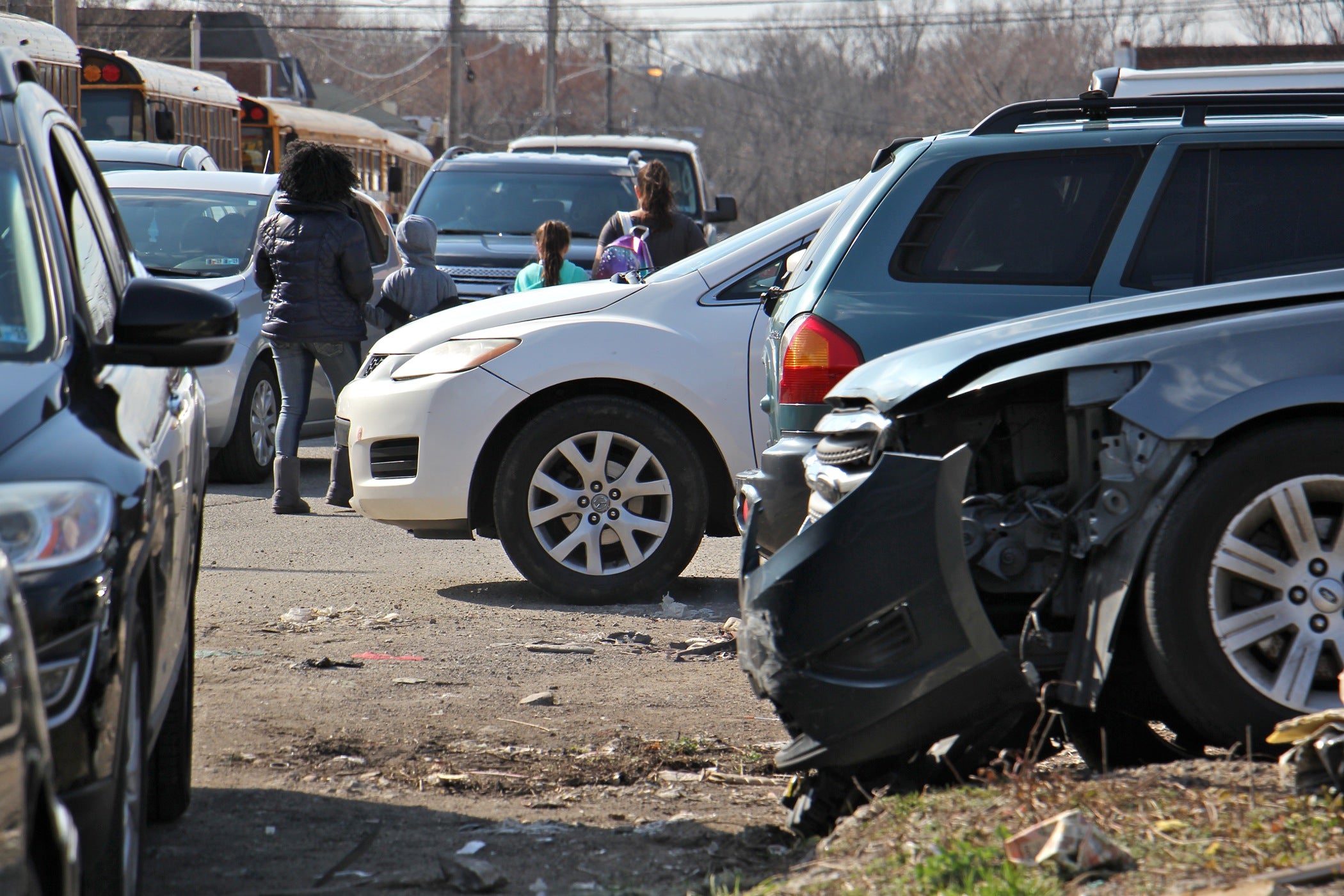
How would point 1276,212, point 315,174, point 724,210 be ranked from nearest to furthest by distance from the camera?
point 1276,212 → point 315,174 → point 724,210

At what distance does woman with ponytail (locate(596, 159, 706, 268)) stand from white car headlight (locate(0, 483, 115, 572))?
7774mm

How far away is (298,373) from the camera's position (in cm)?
905

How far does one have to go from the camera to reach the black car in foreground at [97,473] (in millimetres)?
2348

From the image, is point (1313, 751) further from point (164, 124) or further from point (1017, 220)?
point (164, 124)

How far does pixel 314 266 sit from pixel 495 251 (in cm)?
475

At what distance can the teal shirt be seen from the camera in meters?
10.1

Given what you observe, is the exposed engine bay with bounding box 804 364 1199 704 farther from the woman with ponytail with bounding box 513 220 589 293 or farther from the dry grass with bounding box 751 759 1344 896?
the woman with ponytail with bounding box 513 220 589 293

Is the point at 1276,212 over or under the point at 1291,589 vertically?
over

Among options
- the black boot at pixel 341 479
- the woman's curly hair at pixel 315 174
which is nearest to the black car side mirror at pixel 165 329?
the black boot at pixel 341 479

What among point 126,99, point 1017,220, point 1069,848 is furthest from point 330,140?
point 1069,848

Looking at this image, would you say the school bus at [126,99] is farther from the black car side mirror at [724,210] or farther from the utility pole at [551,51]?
the utility pole at [551,51]

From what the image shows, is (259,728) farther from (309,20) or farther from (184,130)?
(309,20)

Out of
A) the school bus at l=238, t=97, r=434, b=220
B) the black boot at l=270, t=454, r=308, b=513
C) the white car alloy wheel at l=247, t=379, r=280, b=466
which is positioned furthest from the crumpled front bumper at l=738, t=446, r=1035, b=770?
the school bus at l=238, t=97, r=434, b=220

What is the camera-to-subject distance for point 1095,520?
3502 mm
